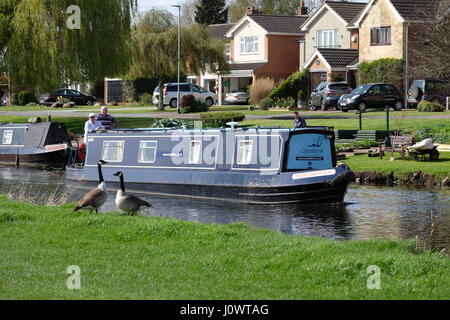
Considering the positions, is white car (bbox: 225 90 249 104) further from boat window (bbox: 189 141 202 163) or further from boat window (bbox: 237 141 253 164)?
boat window (bbox: 237 141 253 164)

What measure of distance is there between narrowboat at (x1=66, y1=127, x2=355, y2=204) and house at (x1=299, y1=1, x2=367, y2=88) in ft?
106

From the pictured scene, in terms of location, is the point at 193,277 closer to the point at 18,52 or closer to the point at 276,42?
the point at 18,52

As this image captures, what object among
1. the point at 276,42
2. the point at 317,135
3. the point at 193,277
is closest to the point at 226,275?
the point at 193,277

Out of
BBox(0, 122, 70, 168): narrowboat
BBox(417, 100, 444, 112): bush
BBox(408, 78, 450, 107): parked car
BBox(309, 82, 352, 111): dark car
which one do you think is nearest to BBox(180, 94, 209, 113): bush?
BBox(309, 82, 352, 111): dark car

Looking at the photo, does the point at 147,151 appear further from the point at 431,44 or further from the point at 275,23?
the point at 275,23

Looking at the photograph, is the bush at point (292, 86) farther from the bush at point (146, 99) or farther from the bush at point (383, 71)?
the bush at point (146, 99)

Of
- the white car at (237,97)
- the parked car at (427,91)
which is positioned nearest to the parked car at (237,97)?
the white car at (237,97)

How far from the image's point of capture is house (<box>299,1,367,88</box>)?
54.0m

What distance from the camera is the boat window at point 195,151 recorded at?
21.8m

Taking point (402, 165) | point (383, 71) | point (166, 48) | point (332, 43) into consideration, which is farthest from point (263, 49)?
point (402, 165)

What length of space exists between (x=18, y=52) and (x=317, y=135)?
20.0 metres

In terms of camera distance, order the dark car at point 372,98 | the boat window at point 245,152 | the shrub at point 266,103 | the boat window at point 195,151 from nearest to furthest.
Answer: the boat window at point 245,152, the boat window at point 195,151, the dark car at point 372,98, the shrub at point 266,103

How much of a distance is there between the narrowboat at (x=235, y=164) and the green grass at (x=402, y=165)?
3.79 meters
